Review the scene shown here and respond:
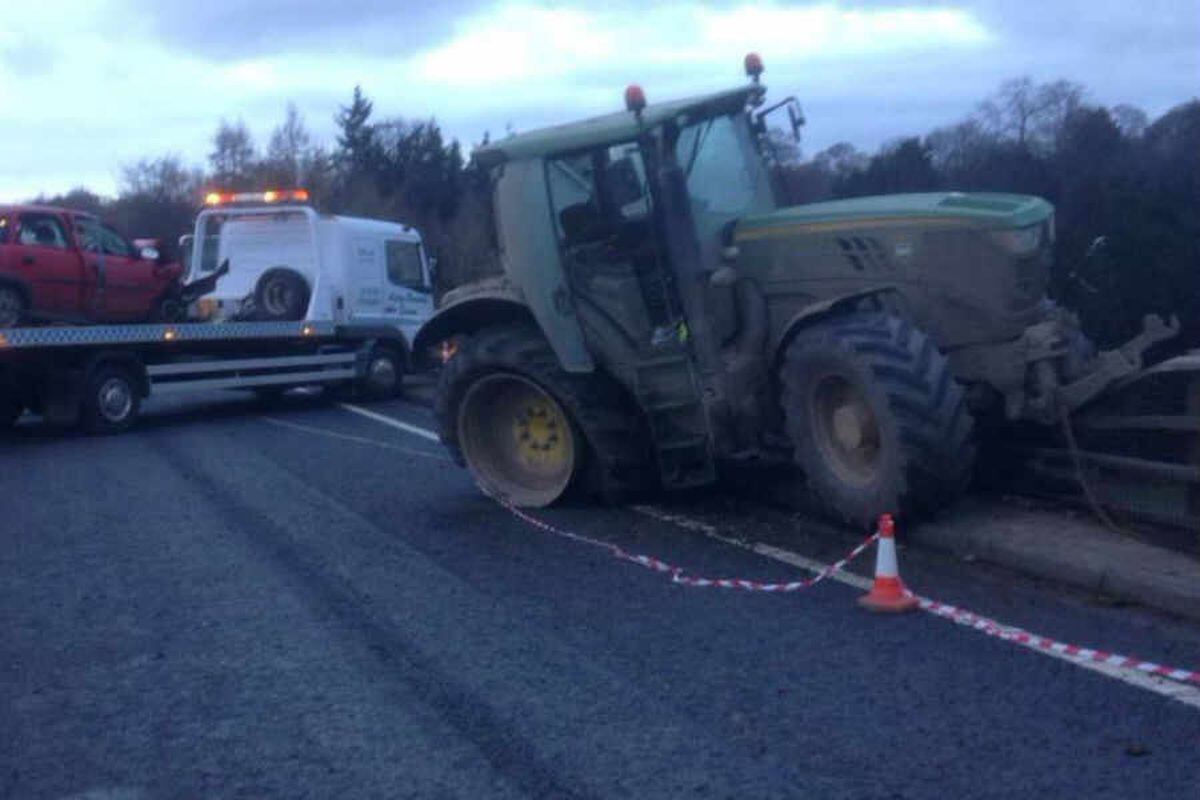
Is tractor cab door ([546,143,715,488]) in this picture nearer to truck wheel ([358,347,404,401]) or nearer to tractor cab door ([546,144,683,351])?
tractor cab door ([546,144,683,351])

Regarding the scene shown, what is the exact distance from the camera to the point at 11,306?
17.3m

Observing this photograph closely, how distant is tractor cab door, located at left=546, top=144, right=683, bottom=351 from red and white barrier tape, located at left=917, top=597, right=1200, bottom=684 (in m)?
3.39

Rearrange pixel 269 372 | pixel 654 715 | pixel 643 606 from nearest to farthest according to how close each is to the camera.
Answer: pixel 654 715 < pixel 643 606 < pixel 269 372

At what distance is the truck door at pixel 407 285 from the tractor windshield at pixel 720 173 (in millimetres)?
11725

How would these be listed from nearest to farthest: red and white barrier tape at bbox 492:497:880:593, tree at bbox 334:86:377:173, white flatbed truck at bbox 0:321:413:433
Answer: red and white barrier tape at bbox 492:497:880:593
white flatbed truck at bbox 0:321:413:433
tree at bbox 334:86:377:173

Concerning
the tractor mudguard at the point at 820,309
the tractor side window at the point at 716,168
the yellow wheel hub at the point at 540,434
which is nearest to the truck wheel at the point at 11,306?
the yellow wheel hub at the point at 540,434

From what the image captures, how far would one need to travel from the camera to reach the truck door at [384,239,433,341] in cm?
2252

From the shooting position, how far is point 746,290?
10508 millimetres

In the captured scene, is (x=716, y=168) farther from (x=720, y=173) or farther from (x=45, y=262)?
(x=45, y=262)

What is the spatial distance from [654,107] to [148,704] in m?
5.84

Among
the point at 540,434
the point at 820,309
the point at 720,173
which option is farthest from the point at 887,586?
the point at 540,434

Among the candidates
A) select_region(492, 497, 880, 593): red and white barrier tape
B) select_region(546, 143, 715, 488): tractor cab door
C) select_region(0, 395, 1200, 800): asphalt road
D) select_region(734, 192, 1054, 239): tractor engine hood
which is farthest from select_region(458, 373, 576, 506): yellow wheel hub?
select_region(734, 192, 1054, 239): tractor engine hood

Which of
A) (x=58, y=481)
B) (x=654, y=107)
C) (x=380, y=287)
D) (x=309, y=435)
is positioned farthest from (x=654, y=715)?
(x=380, y=287)

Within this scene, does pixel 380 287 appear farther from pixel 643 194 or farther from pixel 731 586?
pixel 731 586
